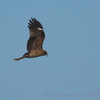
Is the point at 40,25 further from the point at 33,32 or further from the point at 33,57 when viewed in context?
the point at 33,57

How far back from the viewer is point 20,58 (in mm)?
9148

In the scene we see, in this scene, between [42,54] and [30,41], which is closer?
[30,41]

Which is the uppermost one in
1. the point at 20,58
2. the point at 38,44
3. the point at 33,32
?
the point at 33,32

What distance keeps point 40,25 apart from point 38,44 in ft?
3.34

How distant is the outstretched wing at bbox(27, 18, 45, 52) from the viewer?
9086 mm

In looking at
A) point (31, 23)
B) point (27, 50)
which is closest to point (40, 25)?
point (31, 23)

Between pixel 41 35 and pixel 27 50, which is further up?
pixel 41 35

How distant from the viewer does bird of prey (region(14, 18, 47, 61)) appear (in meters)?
9.09

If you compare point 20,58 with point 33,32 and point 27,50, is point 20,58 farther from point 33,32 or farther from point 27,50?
point 33,32

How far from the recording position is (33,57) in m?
9.30

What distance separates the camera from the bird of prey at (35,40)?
29.8 ft

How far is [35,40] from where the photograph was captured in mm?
9094

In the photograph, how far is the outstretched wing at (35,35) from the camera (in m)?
9.09

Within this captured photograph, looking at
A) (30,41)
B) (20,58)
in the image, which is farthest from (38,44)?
(20,58)
